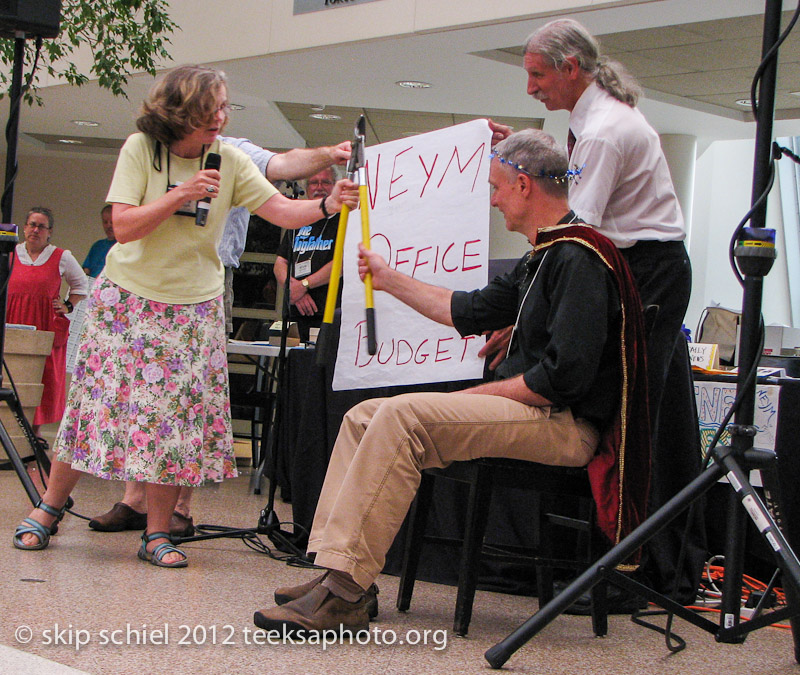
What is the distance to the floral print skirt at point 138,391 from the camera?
2473mm

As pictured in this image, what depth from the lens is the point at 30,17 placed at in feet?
9.41

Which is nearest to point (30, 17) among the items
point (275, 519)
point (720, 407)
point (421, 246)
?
point (421, 246)

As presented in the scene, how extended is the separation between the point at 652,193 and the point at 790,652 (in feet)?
3.73

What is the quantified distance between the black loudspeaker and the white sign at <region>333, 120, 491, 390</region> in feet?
3.99

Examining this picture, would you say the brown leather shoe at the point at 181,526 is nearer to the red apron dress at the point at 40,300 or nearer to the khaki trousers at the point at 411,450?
the khaki trousers at the point at 411,450

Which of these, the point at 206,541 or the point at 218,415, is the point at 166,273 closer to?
the point at 218,415

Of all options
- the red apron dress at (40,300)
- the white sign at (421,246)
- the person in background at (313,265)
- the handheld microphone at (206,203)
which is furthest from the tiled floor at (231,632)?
the red apron dress at (40,300)

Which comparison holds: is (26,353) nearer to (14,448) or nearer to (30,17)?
(14,448)

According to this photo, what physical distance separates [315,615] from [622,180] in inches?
50.1

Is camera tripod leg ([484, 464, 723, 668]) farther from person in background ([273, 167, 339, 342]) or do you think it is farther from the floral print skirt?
person in background ([273, 167, 339, 342])

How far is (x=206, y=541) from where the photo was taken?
2.92 metres

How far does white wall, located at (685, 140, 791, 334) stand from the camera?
994 centimetres

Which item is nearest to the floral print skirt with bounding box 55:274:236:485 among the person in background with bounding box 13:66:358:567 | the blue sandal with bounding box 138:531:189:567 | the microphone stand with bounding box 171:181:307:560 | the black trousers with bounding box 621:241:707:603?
the person in background with bounding box 13:66:358:567

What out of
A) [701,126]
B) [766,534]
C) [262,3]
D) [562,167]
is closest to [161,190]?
[562,167]
